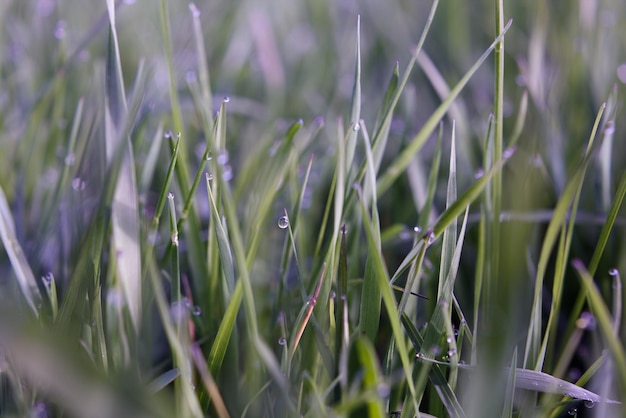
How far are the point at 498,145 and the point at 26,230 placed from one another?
559 mm

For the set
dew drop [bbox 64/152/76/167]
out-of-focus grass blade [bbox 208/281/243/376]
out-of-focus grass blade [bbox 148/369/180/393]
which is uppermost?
dew drop [bbox 64/152/76/167]

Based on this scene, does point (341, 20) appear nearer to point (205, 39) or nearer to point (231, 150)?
point (205, 39)

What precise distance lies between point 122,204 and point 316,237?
11.3 inches

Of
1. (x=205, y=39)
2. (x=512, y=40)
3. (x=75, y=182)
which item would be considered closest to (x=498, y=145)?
(x=75, y=182)

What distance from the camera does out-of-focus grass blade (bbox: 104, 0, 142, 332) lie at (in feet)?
1.60

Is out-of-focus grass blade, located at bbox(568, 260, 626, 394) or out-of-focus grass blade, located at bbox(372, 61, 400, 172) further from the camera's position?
out-of-focus grass blade, located at bbox(372, 61, 400, 172)

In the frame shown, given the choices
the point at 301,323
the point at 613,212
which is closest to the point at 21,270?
the point at 301,323

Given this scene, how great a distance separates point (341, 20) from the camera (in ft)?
4.35

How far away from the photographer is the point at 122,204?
0.51 m

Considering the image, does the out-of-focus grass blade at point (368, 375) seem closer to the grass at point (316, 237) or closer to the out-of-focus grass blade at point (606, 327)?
the grass at point (316, 237)

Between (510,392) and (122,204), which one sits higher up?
(122,204)

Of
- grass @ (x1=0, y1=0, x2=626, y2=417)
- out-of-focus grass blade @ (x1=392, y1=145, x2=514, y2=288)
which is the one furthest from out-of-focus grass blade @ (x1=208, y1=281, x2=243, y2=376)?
out-of-focus grass blade @ (x1=392, y1=145, x2=514, y2=288)

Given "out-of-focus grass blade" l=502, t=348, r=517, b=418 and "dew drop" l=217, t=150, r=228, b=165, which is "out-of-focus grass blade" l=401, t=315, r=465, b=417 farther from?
"dew drop" l=217, t=150, r=228, b=165

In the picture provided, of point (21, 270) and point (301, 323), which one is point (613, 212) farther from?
point (21, 270)
